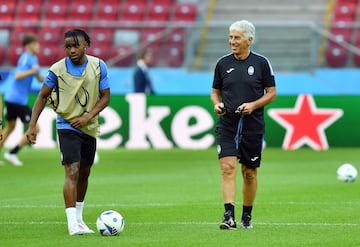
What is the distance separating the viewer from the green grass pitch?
11305 millimetres

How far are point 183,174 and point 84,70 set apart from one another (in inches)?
348

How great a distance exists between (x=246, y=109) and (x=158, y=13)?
22.5m

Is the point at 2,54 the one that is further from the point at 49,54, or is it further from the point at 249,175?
the point at 249,175

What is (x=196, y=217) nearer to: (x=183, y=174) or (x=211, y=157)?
(x=183, y=174)

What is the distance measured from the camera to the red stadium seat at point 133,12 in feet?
113

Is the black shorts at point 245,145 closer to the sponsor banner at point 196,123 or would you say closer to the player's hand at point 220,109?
the player's hand at point 220,109

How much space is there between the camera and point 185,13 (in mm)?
33875

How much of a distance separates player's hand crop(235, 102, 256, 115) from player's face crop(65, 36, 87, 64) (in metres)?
1.85

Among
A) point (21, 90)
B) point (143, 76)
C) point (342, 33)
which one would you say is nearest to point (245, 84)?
point (21, 90)

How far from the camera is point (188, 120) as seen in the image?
2789 centimetres

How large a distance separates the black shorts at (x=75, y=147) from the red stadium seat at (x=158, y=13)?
72.6 ft

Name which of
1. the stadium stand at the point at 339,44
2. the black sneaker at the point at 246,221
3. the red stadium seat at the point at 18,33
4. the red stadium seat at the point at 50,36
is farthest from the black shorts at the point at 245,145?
the red stadium seat at the point at 18,33

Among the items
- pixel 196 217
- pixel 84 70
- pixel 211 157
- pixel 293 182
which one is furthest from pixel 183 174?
pixel 84 70

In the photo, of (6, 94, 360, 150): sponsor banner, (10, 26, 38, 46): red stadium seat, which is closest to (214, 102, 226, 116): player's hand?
(6, 94, 360, 150): sponsor banner
